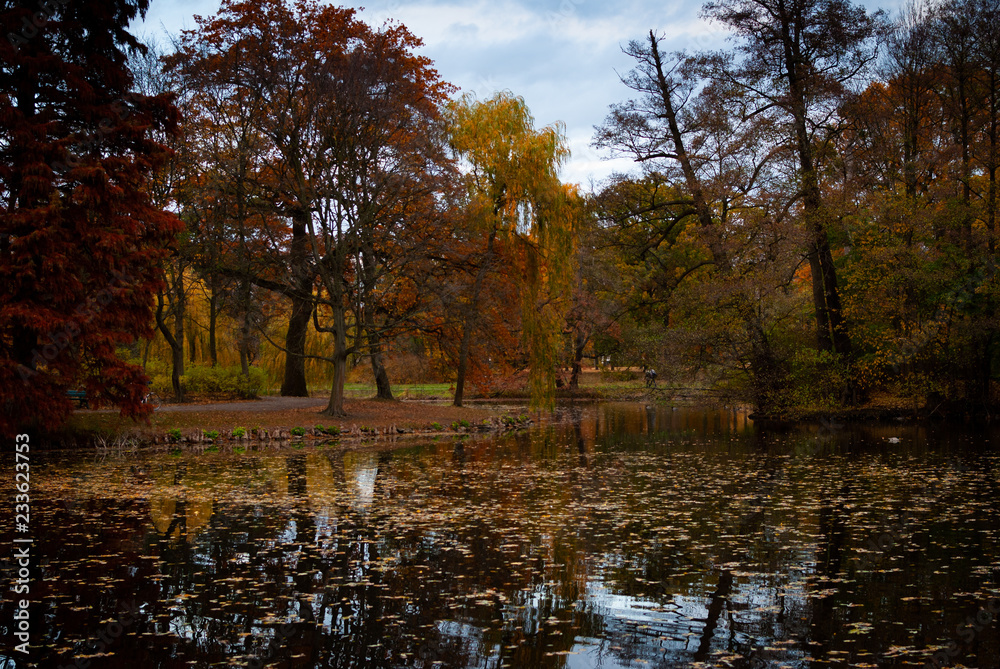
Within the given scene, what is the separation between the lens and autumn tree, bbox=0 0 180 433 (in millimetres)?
14961

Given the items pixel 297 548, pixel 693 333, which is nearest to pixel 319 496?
pixel 297 548

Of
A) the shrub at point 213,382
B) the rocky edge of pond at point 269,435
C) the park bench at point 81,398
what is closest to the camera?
the rocky edge of pond at point 269,435

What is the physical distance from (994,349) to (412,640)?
2381 centimetres

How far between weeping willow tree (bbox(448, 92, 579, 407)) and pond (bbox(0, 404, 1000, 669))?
1177 cm

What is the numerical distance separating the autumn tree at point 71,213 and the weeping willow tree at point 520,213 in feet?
36.4

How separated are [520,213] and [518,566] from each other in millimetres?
20210

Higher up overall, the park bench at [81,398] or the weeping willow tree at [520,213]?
the weeping willow tree at [520,213]

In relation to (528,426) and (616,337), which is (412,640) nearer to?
(528,426)

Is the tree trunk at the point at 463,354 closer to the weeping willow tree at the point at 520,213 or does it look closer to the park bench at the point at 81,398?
the weeping willow tree at the point at 520,213

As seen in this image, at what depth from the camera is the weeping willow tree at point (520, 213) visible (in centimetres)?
2556

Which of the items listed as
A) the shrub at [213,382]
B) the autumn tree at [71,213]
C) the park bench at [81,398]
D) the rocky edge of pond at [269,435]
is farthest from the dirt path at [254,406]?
the autumn tree at [71,213]

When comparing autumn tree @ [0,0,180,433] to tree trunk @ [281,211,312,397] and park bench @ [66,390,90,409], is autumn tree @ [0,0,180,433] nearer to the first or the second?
park bench @ [66,390,90,409]

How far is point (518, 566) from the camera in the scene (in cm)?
713

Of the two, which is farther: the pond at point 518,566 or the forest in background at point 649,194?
the forest in background at point 649,194
